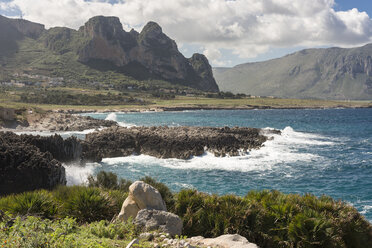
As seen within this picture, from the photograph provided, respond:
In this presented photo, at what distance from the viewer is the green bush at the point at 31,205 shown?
9.57 metres

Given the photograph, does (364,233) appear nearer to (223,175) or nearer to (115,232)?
(115,232)

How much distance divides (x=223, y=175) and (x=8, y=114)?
4450cm

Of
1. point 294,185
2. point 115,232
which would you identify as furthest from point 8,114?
point 115,232

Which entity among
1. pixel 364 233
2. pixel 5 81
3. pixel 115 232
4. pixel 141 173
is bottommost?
pixel 141 173

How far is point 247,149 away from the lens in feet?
122

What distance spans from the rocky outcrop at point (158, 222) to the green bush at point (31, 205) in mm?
3090

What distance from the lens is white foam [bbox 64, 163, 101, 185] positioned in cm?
2091

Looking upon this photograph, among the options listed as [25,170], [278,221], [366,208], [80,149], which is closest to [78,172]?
[80,149]

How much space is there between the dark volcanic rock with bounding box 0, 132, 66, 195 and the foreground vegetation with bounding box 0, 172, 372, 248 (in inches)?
206

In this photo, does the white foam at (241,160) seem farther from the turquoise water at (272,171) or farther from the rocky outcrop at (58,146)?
the rocky outcrop at (58,146)

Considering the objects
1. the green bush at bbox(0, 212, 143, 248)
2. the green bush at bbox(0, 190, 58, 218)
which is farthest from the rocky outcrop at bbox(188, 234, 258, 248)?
the green bush at bbox(0, 190, 58, 218)

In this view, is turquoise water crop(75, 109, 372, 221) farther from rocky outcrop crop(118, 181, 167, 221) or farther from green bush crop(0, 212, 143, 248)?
green bush crop(0, 212, 143, 248)

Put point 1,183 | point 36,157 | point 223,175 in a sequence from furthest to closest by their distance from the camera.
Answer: point 223,175 → point 36,157 → point 1,183

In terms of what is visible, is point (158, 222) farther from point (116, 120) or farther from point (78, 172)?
point (116, 120)
